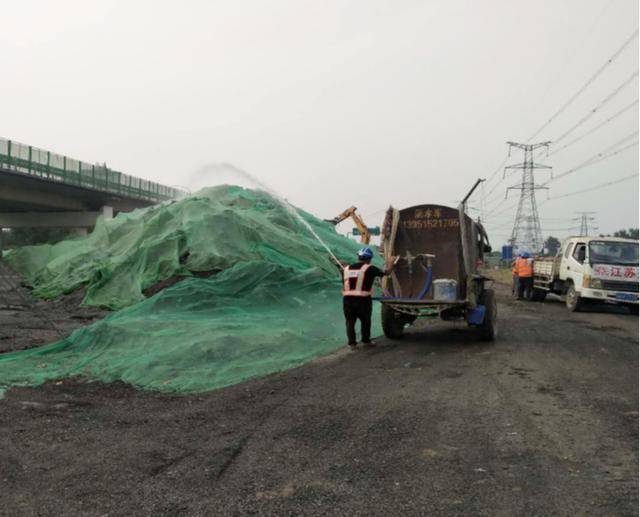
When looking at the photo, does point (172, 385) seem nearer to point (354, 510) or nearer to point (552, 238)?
point (354, 510)

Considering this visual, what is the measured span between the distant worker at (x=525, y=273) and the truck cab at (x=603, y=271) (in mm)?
3345

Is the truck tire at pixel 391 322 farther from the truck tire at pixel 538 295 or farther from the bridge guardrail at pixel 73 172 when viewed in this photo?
the bridge guardrail at pixel 73 172

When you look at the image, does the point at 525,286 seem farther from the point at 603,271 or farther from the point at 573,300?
the point at 603,271

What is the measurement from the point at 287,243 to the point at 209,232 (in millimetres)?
2505

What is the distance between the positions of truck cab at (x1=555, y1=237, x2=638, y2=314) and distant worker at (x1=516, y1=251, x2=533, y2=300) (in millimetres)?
3345

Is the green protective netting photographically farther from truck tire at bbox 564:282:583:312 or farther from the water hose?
truck tire at bbox 564:282:583:312

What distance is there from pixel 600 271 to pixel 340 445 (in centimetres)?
1487

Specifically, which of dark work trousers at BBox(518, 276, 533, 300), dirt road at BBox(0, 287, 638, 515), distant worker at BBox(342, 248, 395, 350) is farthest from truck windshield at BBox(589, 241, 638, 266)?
distant worker at BBox(342, 248, 395, 350)

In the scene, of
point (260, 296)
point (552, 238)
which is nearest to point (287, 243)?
→ point (260, 296)

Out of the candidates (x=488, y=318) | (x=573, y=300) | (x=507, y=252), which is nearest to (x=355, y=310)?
(x=488, y=318)

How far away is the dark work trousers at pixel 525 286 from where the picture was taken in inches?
877

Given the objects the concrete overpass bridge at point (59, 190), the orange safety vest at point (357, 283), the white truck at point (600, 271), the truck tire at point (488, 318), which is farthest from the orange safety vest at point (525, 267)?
the concrete overpass bridge at point (59, 190)

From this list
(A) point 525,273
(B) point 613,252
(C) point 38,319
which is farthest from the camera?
(A) point 525,273

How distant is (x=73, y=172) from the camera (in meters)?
35.2
